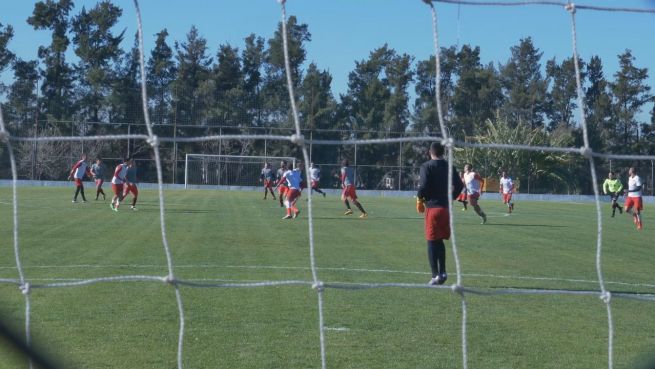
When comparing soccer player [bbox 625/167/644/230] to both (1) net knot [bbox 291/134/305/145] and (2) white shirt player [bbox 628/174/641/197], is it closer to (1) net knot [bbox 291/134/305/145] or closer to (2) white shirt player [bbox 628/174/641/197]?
→ (2) white shirt player [bbox 628/174/641/197]

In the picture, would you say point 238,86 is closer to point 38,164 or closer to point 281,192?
point 38,164

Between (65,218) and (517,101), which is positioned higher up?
(517,101)

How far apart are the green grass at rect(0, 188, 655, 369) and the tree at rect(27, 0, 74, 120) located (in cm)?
231

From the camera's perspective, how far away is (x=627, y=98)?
57.4ft

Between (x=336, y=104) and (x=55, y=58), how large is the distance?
30424 millimetres

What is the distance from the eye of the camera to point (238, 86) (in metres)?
41.2

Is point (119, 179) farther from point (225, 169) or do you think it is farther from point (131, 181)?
point (225, 169)

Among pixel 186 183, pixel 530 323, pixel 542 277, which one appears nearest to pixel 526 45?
pixel 542 277

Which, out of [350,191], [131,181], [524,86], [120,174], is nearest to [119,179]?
[120,174]

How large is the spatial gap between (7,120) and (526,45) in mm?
13782

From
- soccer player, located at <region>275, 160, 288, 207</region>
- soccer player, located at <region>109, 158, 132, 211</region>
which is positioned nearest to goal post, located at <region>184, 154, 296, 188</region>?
soccer player, located at <region>275, 160, 288, 207</region>

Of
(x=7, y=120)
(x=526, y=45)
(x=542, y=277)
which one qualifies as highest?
(x=526, y=45)

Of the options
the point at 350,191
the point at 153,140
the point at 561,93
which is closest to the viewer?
the point at 153,140

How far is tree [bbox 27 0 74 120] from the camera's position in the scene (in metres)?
6.12
